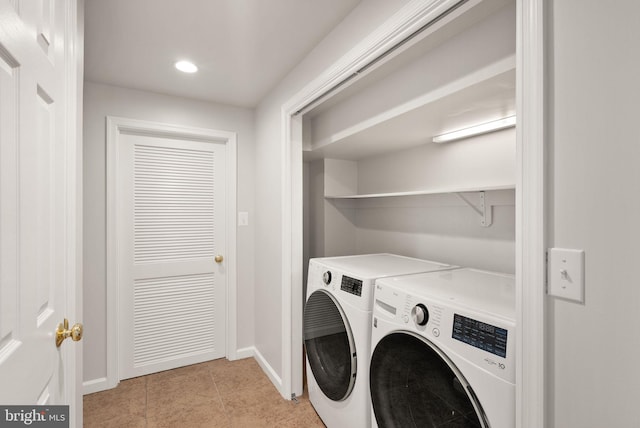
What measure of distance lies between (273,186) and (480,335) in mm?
1767

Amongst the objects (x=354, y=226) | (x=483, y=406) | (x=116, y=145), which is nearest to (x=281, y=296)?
(x=354, y=226)

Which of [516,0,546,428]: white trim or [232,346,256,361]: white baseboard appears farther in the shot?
[232,346,256,361]: white baseboard

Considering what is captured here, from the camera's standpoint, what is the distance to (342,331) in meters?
1.63

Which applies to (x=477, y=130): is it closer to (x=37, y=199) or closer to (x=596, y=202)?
(x=596, y=202)

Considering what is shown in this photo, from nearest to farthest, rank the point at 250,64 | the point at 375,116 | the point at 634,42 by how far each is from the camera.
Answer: the point at 634,42 < the point at 375,116 < the point at 250,64

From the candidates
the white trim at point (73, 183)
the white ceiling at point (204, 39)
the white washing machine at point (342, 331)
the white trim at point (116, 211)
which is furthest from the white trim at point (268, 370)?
the white ceiling at point (204, 39)

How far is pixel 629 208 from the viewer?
623 mm

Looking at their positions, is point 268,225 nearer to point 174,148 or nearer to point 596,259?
point 174,148

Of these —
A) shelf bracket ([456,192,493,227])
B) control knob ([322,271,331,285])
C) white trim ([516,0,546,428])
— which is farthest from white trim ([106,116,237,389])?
white trim ([516,0,546,428])

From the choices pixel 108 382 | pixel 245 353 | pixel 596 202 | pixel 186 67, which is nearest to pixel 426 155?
pixel 596 202

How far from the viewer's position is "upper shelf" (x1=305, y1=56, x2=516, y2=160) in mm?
1224

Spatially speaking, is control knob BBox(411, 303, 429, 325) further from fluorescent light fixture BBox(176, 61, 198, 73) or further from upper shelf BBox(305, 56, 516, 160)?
fluorescent light fixture BBox(176, 61, 198, 73)

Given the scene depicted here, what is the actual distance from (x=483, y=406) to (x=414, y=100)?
1.25 meters

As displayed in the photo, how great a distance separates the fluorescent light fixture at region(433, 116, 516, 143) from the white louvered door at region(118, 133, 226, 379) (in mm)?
1872
